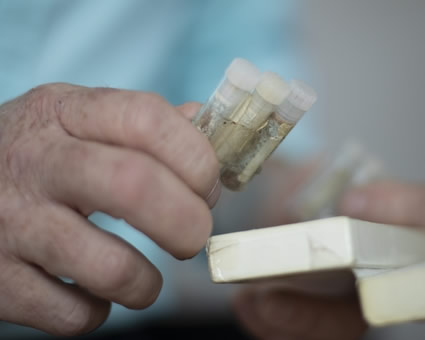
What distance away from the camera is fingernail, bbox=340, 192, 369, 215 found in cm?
49

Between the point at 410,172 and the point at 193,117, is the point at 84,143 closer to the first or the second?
the point at 193,117

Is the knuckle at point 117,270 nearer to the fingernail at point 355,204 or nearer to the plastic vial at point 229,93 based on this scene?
the plastic vial at point 229,93

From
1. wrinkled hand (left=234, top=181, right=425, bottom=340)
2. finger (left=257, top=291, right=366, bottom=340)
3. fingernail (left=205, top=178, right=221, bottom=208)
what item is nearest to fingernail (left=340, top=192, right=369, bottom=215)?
wrinkled hand (left=234, top=181, right=425, bottom=340)

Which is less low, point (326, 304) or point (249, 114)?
point (249, 114)

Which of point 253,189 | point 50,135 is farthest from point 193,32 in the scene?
point 50,135

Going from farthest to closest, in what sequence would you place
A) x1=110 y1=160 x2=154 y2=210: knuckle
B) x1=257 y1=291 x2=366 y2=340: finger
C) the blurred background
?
the blurred background, x1=257 y1=291 x2=366 y2=340: finger, x1=110 y1=160 x2=154 y2=210: knuckle

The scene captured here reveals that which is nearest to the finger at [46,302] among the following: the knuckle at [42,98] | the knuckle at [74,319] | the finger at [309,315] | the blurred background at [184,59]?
the knuckle at [74,319]

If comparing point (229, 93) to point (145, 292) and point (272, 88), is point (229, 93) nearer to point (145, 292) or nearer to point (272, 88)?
point (272, 88)

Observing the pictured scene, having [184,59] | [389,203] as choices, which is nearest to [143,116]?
[389,203]

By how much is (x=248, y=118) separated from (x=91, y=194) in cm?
11

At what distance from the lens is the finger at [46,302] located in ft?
1.11

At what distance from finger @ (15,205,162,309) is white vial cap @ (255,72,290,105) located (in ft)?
0.42

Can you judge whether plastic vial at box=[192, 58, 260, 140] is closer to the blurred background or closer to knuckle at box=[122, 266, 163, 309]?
knuckle at box=[122, 266, 163, 309]

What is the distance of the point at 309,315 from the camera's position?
555 millimetres
